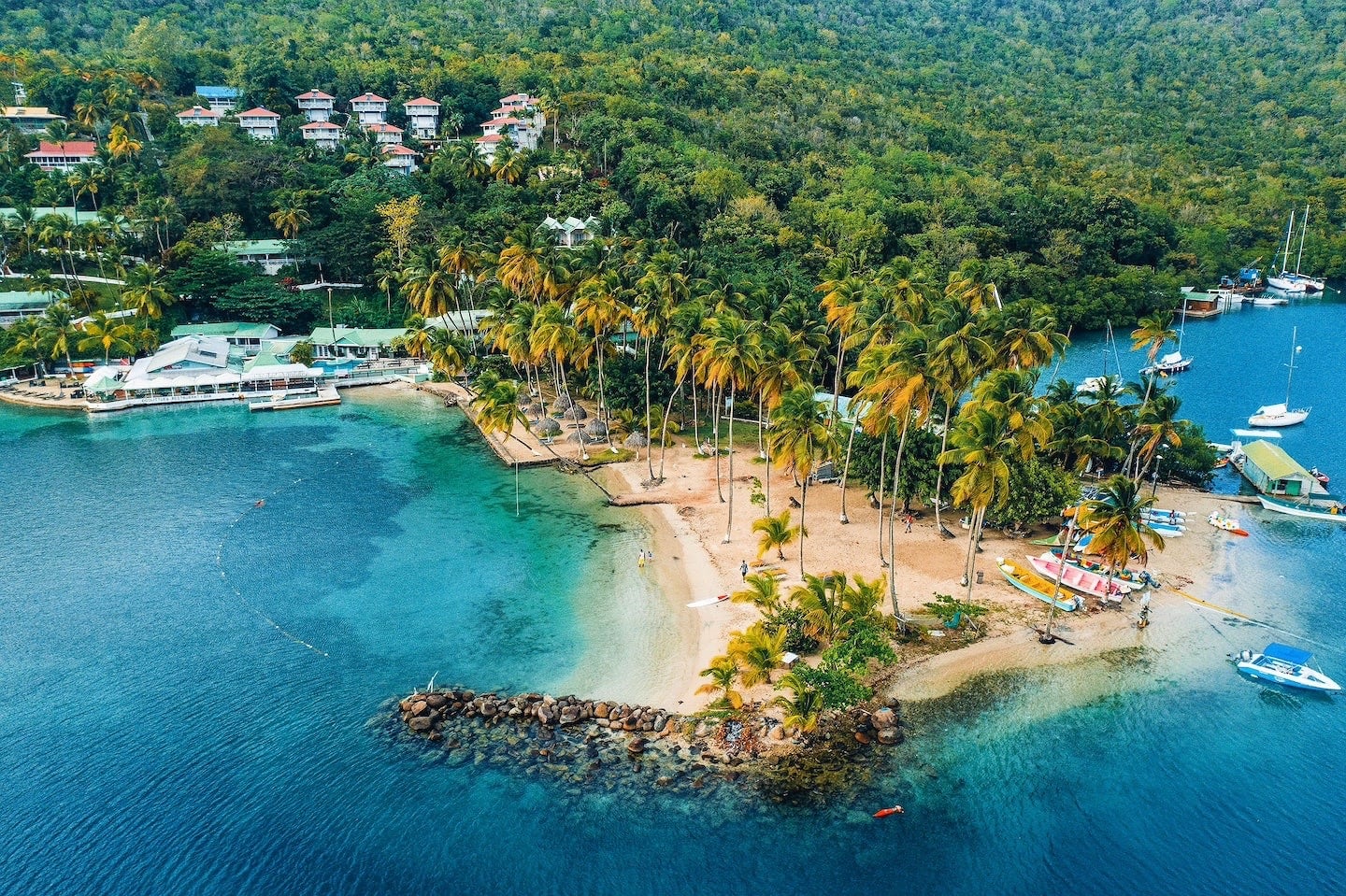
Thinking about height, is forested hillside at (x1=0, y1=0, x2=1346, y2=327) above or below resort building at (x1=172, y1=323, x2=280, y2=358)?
above

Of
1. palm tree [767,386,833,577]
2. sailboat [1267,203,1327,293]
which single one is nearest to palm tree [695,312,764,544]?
palm tree [767,386,833,577]

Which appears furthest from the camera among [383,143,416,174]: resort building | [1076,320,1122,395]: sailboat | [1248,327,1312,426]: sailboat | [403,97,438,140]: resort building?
[403,97,438,140]: resort building

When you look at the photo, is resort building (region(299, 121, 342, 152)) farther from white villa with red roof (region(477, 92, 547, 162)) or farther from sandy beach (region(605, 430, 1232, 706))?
sandy beach (region(605, 430, 1232, 706))

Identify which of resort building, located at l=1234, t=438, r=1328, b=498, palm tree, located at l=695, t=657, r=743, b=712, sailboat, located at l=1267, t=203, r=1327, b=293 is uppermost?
sailboat, located at l=1267, t=203, r=1327, b=293

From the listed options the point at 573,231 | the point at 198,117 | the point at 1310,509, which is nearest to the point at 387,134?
the point at 198,117

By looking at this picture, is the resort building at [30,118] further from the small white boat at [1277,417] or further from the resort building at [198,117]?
the small white boat at [1277,417]

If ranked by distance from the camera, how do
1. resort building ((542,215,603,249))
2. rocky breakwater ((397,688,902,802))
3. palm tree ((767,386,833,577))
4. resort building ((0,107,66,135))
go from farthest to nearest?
1. resort building ((0,107,66,135))
2. resort building ((542,215,603,249))
3. palm tree ((767,386,833,577))
4. rocky breakwater ((397,688,902,802))

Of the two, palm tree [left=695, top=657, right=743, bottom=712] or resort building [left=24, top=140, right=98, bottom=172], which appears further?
resort building [left=24, top=140, right=98, bottom=172]

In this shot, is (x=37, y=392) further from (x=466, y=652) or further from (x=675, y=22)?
(x=675, y=22)
